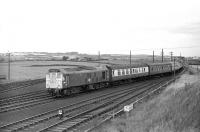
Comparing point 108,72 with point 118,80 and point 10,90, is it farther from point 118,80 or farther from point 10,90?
point 10,90

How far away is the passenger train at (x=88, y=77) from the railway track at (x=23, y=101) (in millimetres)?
1673

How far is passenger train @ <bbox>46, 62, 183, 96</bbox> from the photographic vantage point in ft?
108

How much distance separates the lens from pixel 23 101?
98.6 ft

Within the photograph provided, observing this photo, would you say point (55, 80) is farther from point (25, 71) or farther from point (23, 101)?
point (25, 71)

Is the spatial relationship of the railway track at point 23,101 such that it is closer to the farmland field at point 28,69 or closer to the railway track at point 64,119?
the railway track at point 64,119

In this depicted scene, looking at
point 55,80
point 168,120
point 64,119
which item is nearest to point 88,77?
point 55,80

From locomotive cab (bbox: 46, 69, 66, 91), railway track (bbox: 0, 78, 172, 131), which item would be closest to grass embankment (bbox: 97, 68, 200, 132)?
railway track (bbox: 0, 78, 172, 131)

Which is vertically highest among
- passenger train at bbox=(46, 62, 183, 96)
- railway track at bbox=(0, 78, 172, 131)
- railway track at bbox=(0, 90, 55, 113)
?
passenger train at bbox=(46, 62, 183, 96)

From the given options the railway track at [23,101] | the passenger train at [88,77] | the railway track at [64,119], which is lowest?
the railway track at [64,119]

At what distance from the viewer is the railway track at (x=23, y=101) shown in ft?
86.4

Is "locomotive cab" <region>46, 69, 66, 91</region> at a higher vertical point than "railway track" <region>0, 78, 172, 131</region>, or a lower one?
higher

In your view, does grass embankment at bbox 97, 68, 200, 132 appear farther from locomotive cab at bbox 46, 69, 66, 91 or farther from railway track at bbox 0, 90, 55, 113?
locomotive cab at bbox 46, 69, 66, 91

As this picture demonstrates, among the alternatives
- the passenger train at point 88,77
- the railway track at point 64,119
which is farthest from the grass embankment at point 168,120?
the passenger train at point 88,77

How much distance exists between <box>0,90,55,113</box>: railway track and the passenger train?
1.67m
